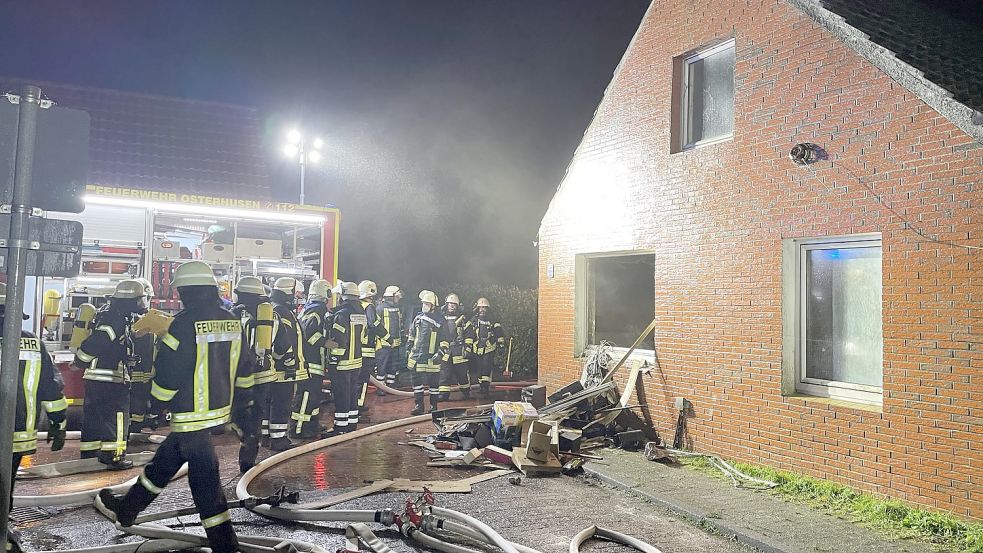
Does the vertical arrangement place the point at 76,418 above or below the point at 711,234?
below

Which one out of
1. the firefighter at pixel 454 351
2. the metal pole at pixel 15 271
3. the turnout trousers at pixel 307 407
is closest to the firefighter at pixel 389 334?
the firefighter at pixel 454 351

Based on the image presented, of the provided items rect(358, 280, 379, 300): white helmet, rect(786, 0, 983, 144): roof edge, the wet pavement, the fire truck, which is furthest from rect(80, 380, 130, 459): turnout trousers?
rect(786, 0, 983, 144): roof edge

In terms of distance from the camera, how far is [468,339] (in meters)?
13.1

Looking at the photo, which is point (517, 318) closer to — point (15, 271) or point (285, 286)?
Result: point (285, 286)

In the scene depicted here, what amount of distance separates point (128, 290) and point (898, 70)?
26.2ft

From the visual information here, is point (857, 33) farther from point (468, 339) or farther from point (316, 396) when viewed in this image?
point (468, 339)

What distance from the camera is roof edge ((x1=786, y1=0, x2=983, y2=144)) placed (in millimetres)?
5406

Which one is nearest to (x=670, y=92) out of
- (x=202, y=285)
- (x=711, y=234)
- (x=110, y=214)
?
(x=711, y=234)

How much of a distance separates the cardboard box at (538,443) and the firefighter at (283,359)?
3.00m

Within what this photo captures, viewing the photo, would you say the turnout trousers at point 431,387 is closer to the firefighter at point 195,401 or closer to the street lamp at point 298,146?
the street lamp at point 298,146

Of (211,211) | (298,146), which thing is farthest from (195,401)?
(298,146)

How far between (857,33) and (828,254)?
2172 millimetres

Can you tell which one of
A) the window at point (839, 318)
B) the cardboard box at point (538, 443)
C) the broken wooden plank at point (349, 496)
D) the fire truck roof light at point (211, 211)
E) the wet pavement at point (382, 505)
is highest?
the fire truck roof light at point (211, 211)

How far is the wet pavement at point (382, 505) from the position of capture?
202 inches
